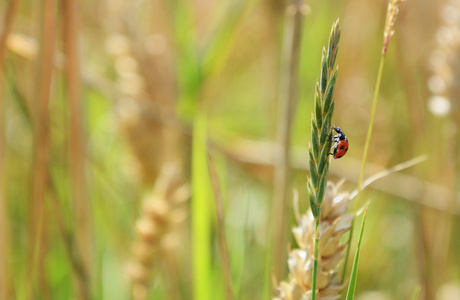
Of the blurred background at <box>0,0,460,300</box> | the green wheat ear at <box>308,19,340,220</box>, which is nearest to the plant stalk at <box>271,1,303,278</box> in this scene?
the blurred background at <box>0,0,460,300</box>

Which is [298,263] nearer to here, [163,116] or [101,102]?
[163,116]

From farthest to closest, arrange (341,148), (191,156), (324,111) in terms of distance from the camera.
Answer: (191,156)
(341,148)
(324,111)

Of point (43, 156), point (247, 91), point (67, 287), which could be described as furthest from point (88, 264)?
point (247, 91)

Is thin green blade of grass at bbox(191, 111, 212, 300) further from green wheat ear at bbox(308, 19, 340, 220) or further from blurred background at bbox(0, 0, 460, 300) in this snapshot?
green wheat ear at bbox(308, 19, 340, 220)

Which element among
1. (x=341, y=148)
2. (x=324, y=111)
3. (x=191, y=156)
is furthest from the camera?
(x=191, y=156)

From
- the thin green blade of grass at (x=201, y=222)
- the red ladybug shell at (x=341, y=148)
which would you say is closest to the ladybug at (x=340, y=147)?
the red ladybug shell at (x=341, y=148)

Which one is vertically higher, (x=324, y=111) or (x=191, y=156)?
(x=324, y=111)

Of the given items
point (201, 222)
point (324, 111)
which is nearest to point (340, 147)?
point (201, 222)

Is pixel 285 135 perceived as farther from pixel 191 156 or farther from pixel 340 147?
pixel 191 156
